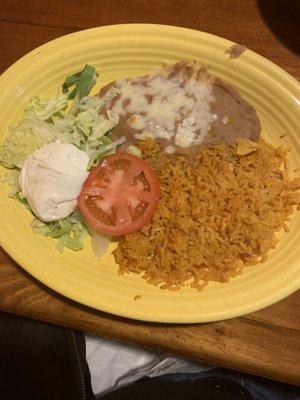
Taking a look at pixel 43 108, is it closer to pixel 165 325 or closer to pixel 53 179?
pixel 53 179

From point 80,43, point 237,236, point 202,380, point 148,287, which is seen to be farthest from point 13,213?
point 202,380

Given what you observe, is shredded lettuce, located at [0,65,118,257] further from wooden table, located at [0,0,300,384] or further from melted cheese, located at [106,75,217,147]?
wooden table, located at [0,0,300,384]

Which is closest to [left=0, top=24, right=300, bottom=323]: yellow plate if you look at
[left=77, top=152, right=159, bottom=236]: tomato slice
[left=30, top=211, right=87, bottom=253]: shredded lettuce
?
[left=30, top=211, right=87, bottom=253]: shredded lettuce

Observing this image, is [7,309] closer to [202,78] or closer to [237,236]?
[237,236]

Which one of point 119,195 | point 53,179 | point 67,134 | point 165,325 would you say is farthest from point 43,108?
point 165,325

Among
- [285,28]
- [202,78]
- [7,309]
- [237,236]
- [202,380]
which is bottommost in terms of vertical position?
[202,380]

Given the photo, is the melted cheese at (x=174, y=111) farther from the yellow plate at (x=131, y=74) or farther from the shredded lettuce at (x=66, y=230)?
the shredded lettuce at (x=66, y=230)
